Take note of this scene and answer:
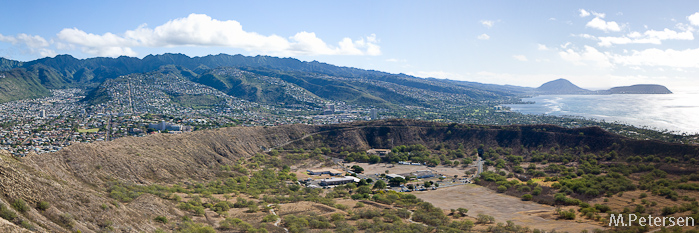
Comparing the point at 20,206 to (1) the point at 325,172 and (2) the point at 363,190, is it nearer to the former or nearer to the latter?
(2) the point at 363,190

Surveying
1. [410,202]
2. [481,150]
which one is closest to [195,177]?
[410,202]

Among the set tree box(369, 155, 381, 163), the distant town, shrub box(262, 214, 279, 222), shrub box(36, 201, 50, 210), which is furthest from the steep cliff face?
the distant town

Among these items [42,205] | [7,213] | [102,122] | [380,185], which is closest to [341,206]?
[380,185]

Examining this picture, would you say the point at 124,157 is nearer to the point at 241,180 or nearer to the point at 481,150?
the point at 241,180

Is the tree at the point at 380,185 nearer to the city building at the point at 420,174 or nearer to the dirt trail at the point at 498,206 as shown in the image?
the dirt trail at the point at 498,206

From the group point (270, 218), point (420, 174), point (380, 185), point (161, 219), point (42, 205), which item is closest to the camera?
point (42, 205)

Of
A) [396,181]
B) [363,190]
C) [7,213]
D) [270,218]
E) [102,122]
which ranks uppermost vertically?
[7,213]

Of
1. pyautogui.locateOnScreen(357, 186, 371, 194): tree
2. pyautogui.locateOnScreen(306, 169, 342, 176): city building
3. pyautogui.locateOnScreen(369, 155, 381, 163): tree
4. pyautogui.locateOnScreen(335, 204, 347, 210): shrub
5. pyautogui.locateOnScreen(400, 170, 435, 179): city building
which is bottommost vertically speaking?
pyautogui.locateOnScreen(306, 169, 342, 176): city building

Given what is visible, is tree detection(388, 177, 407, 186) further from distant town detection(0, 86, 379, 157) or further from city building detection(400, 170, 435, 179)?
distant town detection(0, 86, 379, 157)
